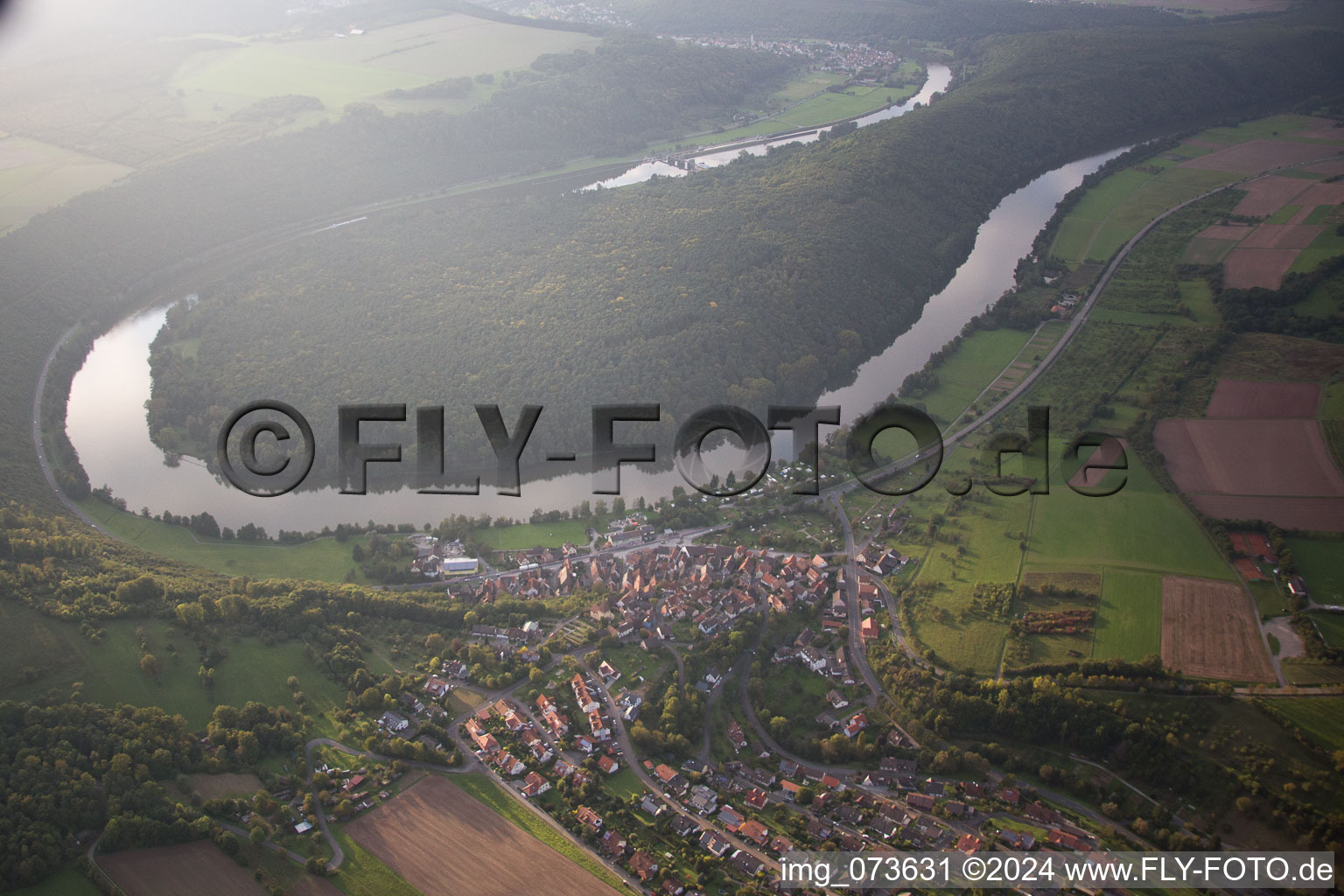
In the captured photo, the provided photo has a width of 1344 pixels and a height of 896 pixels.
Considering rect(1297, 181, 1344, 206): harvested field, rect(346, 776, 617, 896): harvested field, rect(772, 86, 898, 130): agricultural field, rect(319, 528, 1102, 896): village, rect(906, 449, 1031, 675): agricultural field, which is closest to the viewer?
rect(346, 776, 617, 896): harvested field

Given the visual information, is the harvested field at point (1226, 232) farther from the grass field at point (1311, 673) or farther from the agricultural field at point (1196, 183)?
the grass field at point (1311, 673)

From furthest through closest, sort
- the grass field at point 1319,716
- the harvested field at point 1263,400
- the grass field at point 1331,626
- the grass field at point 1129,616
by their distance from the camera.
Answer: the harvested field at point 1263,400 → the grass field at point 1129,616 → the grass field at point 1331,626 → the grass field at point 1319,716

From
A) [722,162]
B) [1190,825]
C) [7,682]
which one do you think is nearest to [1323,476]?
[1190,825]

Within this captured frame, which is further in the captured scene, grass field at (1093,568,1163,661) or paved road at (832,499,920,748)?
grass field at (1093,568,1163,661)

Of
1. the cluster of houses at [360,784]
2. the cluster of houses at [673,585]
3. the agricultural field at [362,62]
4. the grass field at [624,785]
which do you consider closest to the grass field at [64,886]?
the cluster of houses at [360,784]

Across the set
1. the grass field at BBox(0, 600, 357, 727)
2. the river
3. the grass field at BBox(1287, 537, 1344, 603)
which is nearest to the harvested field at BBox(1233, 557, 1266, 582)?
the grass field at BBox(1287, 537, 1344, 603)

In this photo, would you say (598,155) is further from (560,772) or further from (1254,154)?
(560,772)

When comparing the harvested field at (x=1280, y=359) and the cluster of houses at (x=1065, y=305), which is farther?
the cluster of houses at (x=1065, y=305)

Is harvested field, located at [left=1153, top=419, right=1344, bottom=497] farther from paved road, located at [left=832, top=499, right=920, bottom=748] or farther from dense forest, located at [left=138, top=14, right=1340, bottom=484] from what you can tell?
dense forest, located at [left=138, top=14, right=1340, bottom=484]
